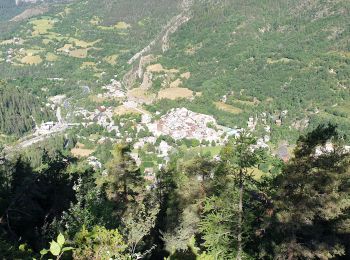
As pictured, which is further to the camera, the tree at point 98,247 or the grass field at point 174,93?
the grass field at point 174,93

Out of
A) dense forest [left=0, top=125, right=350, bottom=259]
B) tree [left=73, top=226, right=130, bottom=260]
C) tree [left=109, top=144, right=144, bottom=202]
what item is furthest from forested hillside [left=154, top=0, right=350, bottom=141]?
tree [left=73, top=226, right=130, bottom=260]

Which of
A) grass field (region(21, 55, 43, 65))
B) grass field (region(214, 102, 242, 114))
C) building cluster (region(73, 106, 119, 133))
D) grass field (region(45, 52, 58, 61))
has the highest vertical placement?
grass field (region(214, 102, 242, 114))

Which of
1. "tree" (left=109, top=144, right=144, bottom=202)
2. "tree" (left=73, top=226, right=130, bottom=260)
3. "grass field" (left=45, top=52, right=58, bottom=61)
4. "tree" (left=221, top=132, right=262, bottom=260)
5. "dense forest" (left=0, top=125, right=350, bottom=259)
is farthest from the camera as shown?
"grass field" (left=45, top=52, right=58, bottom=61)

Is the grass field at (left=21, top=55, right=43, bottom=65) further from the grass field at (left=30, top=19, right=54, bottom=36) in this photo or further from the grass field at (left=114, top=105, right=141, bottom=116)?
the grass field at (left=114, top=105, right=141, bottom=116)

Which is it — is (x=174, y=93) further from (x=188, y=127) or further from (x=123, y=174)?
(x=123, y=174)

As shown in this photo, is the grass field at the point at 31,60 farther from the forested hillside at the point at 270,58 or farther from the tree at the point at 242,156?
the tree at the point at 242,156

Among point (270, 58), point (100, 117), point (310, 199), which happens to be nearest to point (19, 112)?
point (100, 117)

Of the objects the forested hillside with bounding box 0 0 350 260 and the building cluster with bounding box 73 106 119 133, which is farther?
the building cluster with bounding box 73 106 119 133

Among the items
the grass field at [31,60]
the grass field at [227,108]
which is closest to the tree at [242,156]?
the grass field at [227,108]

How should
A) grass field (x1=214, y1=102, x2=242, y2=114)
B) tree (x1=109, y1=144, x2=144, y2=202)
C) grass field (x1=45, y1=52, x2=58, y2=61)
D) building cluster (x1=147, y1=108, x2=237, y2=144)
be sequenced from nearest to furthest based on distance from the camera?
1. tree (x1=109, y1=144, x2=144, y2=202)
2. building cluster (x1=147, y1=108, x2=237, y2=144)
3. grass field (x1=214, y1=102, x2=242, y2=114)
4. grass field (x1=45, y1=52, x2=58, y2=61)

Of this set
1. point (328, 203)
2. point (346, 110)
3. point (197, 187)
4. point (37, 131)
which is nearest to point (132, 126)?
point (37, 131)
